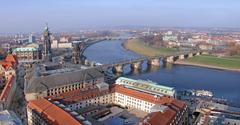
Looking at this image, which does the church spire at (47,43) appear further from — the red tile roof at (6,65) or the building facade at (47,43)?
the red tile roof at (6,65)

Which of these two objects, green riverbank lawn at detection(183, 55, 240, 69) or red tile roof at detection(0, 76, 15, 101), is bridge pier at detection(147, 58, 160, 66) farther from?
red tile roof at detection(0, 76, 15, 101)

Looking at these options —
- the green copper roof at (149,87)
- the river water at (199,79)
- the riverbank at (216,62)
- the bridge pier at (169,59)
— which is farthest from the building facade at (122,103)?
the bridge pier at (169,59)

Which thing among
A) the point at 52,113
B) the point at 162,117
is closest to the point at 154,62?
the point at 162,117

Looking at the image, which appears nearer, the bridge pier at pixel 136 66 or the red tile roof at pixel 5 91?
the red tile roof at pixel 5 91

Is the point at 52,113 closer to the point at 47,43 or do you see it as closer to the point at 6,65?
the point at 6,65

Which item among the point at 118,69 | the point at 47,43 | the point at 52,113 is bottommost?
the point at 118,69

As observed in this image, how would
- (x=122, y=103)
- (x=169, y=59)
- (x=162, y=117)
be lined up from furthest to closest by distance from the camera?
(x=169, y=59) < (x=122, y=103) < (x=162, y=117)
